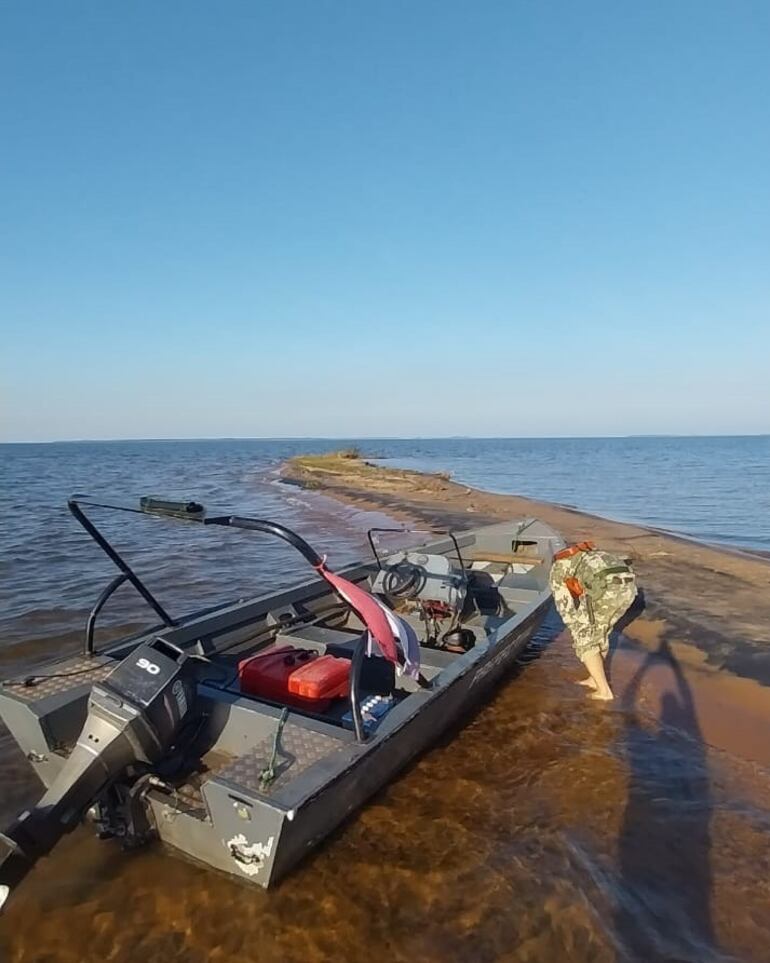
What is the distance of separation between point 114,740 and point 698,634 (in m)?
7.05

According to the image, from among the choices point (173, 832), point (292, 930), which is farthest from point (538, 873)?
point (173, 832)

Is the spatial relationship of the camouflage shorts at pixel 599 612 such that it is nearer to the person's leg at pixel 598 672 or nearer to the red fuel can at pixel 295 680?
the person's leg at pixel 598 672

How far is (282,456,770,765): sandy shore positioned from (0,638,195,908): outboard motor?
423 centimetres

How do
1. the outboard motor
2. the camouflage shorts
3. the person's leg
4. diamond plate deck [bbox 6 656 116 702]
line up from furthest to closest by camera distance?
the person's leg → the camouflage shorts → diamond plate deck [bbox 6 656 116 702] → the outboard motor

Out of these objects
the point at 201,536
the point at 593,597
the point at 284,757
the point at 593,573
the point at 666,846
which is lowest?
the point at 201,536

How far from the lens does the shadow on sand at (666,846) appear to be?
2.98 m

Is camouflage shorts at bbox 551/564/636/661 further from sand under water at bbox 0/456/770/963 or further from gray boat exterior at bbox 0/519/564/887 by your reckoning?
sand under water at bbox 0/456/770/963

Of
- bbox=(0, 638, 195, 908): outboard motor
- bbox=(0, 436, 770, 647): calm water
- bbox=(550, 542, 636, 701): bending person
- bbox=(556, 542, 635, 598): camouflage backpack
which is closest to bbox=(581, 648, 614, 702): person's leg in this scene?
bbox=(550, 542, 636, 701): bending person

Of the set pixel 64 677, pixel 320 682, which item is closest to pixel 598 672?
pixel 320 682

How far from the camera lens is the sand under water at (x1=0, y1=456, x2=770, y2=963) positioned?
2.88 meters

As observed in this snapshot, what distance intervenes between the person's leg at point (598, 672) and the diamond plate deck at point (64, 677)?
4025mm

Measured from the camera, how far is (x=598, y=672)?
559cm

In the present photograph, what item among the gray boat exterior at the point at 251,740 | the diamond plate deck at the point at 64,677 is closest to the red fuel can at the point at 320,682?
Answer: the gray boat exterior at the point at 251,740

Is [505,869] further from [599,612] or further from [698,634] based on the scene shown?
[698,634]
